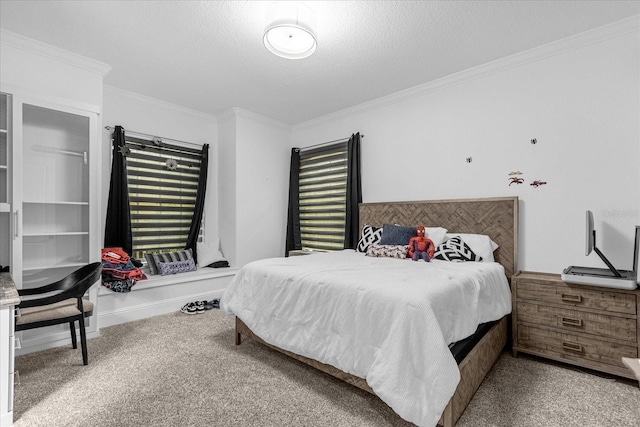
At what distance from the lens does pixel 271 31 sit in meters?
2.30

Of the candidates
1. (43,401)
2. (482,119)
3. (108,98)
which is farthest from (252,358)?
(108,98)

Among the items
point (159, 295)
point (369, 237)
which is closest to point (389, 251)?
point (369, 237)

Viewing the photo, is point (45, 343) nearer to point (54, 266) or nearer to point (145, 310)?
point (54, 266)

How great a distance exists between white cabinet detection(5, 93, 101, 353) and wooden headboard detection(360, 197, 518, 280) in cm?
313

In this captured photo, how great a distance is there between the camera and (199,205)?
451 cm

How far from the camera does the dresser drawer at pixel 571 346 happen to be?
2.18 metres

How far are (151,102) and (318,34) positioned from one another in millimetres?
2608

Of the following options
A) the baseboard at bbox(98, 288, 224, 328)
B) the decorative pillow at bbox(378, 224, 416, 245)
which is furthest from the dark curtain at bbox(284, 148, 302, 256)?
the decorative pillow at bbox(378, 224, 416, 245)

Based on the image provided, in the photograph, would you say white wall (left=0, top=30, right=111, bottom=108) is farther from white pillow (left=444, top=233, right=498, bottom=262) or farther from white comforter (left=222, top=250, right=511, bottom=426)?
white pillow (left=444, top=233, right=498, bottom=262)

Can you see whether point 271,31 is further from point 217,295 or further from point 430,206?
point 217,295

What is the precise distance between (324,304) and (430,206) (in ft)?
6.83

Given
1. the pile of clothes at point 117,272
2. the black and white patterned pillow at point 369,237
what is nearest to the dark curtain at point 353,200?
the black and white patterned pillow at point 369,237

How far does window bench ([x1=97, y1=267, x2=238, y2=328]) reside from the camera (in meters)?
3.32

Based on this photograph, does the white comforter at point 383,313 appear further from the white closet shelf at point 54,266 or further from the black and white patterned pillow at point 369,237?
the white closet shelf at point 54,266
